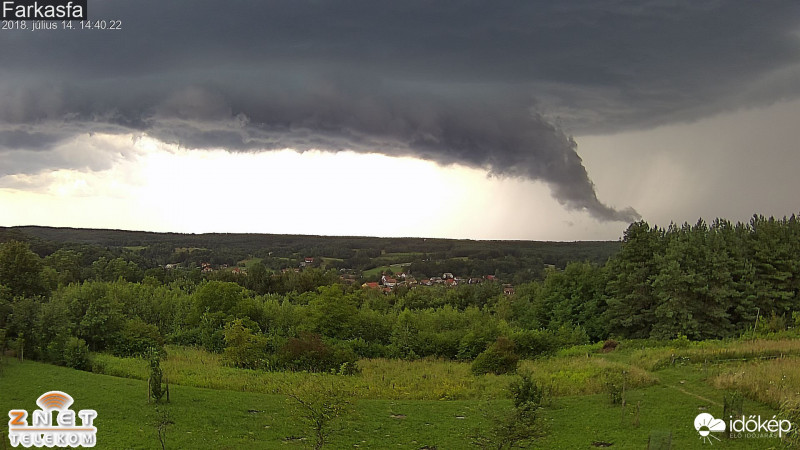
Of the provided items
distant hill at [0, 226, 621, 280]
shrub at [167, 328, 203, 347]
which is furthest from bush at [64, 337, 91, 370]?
distant hill at [0, 226, 621, 280]

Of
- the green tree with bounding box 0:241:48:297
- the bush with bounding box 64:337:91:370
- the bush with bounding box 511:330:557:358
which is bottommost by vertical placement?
the bush with bounding box 511:330:557:358

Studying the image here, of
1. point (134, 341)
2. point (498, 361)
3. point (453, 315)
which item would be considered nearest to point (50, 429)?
point (134, 341)

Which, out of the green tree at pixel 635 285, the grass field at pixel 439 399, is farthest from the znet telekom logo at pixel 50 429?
the green tree at pixel 635 285

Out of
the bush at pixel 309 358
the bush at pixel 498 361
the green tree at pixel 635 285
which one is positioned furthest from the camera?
the green tree at pixel 635 285

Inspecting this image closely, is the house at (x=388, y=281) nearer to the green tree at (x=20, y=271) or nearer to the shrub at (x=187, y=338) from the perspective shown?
the shrub at (x=187, y=338)

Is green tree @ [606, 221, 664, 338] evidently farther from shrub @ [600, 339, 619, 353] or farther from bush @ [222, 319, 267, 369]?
bush @ [222, 319, 267, 369]

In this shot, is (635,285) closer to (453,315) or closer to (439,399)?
(453,315)
